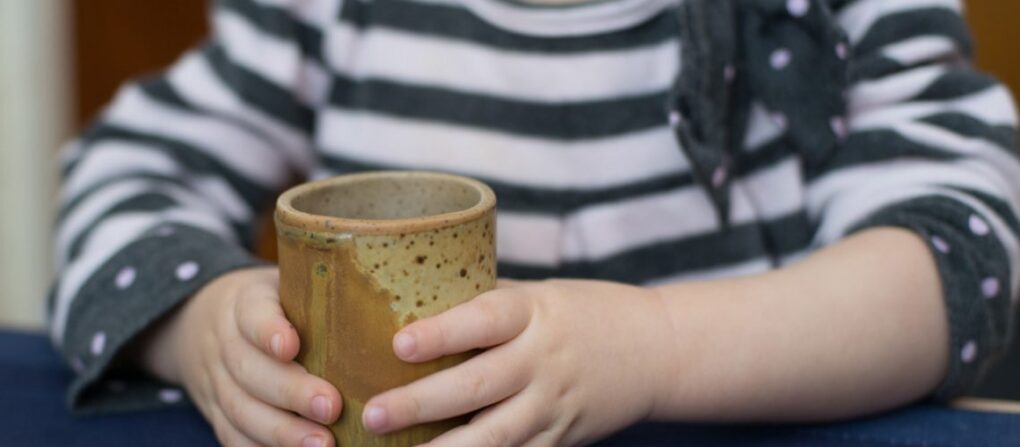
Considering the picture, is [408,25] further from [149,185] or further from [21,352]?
[21,352]

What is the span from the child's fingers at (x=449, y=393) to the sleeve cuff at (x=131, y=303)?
210 mm

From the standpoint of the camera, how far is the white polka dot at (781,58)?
732 millimetres

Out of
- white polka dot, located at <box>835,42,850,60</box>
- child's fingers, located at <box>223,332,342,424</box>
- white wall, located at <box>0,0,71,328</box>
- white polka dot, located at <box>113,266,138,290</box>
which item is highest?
white polka dot, located at <box>835,42,850,60</box>

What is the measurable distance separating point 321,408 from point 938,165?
42 centimetres

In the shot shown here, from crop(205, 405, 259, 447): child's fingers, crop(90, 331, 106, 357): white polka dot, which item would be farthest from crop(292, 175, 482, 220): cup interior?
crop(90, 331, 106, 357): white polka dot

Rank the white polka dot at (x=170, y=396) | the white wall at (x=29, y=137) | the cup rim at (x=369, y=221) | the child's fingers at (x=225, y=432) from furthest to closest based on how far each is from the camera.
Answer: the white wall at (x=29, y=137) < the white polka dot at (x=170, y=396) < the child's fingers at (x=225, y=432) < the cup rim at (x=369, y=221)

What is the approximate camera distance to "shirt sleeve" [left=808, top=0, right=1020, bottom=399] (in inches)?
24.4

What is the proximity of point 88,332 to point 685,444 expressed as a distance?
355 millimetres

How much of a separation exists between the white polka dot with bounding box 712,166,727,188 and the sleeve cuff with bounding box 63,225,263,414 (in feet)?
0.98

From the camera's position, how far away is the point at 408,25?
0.81m

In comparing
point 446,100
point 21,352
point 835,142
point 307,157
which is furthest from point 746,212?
point 21,352

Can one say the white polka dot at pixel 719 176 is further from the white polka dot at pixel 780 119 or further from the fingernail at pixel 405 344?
the fingernail at pixel 405 344

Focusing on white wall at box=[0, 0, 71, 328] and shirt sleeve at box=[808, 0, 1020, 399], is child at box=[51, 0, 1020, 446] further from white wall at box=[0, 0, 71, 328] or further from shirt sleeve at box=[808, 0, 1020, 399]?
white wall at box=[0, 0, 71, 328]

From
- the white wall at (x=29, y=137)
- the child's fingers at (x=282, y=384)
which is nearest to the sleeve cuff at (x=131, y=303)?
the child's fingers at (x=282, y=384)
